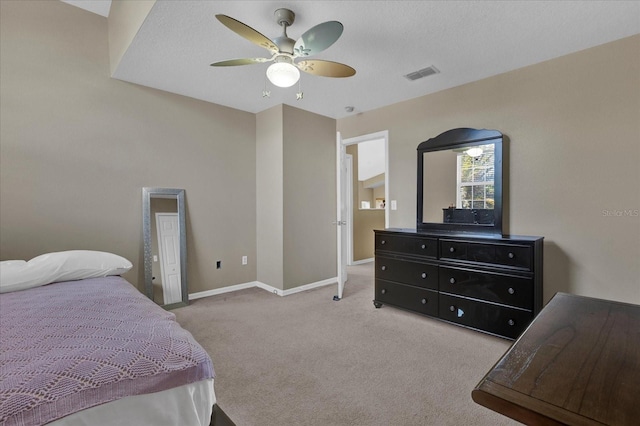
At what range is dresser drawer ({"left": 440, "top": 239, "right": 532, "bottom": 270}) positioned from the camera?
2.54m

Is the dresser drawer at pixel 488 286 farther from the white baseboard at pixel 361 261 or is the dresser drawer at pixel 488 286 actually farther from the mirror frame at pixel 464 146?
the white baseboard at pixel 361 261

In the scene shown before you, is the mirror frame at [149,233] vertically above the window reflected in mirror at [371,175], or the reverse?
the window reflected in mirror at [371,175]

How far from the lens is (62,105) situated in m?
2.96

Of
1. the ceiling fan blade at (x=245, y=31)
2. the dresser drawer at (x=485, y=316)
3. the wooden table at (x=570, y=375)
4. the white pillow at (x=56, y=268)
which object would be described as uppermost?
the ceiling fan blade at (x=245, y=31)

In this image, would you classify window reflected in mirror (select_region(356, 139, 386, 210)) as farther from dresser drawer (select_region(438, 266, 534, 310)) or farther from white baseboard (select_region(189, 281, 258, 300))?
dresser drawer (select_region(438, 266, 534, 310))

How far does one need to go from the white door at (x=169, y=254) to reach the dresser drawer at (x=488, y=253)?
302cm

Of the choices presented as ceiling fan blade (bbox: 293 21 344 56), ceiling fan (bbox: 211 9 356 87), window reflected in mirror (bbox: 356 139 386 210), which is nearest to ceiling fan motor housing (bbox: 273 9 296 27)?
ceiling fan (bbox: 211 9 356 87)

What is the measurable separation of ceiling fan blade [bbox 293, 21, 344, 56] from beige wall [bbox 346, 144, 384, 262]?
3.92 m

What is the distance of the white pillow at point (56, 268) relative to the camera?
2.02 metres

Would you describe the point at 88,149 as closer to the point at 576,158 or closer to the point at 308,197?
the point at 308,197

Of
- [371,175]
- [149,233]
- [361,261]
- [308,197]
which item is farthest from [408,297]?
[371,175]

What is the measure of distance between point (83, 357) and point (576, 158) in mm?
3627

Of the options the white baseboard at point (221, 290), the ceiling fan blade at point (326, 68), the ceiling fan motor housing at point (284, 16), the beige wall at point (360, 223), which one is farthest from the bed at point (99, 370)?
the beige wall at point (360, 223)

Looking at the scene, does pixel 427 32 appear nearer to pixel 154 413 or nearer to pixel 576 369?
pixel 576 369
